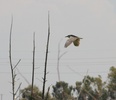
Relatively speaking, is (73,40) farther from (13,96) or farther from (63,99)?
(13,96)

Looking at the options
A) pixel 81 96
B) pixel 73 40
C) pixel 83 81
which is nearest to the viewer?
pixel 73 40

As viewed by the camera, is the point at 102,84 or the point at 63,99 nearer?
the point at 63,99

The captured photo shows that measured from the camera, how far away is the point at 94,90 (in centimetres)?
218

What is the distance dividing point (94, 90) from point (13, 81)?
1.63ft

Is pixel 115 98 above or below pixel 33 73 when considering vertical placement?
below

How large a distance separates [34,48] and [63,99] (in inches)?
13.3

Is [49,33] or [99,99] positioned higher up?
[49,33]

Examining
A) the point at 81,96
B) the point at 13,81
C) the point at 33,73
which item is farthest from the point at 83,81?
the point at 13,81

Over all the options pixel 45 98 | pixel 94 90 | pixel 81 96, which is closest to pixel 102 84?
pixel 94 90

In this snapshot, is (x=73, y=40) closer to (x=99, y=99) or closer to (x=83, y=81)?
(x=83, y=81)

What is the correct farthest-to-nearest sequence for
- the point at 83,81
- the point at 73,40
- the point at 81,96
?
1. the point at 81,96
2. the point at 83,81
3. the point at 73,40

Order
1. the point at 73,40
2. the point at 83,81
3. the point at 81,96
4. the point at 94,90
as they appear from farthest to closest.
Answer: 1. the point at 94,90
2. the point at 81,96
3. the point at 83,81
4. the point at 73,40

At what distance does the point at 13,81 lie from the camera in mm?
2096

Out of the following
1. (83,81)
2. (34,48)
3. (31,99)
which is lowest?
(31,99)
